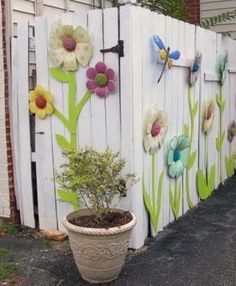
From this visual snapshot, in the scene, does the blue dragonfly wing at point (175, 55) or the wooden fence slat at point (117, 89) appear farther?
the blue dragonfly wing at point (175, 55)

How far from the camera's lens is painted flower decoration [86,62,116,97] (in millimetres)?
4055

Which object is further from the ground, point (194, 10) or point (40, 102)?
point (194, 10)

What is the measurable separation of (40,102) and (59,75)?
34 centimetres

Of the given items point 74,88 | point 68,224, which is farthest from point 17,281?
point 74,88

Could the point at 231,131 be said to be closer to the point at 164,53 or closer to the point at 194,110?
the point at 194,110

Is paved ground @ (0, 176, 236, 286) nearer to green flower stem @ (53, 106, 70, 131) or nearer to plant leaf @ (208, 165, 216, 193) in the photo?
plant leaf @ (208, 165, 216, 193)

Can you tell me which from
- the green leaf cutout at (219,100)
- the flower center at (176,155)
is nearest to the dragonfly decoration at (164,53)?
the flower center at (176,155)

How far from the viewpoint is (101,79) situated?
4078mm

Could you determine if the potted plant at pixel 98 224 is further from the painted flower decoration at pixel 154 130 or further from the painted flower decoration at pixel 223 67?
the painted flower decoration at pixel 223 67

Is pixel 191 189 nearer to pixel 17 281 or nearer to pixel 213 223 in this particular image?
pixel 213 223

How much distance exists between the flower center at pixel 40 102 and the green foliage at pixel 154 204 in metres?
1.25

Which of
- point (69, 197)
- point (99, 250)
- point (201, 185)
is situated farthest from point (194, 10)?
point (99, 250)

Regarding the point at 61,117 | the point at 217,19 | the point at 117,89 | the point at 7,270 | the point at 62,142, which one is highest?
the point at 217,19

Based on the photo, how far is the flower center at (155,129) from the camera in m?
4.34
